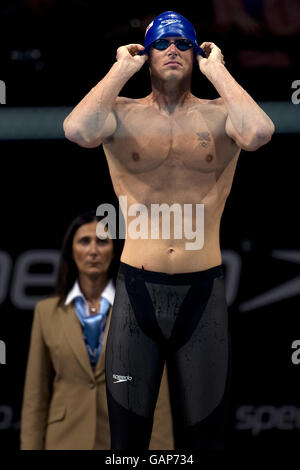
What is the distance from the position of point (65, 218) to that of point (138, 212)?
6.04 feet

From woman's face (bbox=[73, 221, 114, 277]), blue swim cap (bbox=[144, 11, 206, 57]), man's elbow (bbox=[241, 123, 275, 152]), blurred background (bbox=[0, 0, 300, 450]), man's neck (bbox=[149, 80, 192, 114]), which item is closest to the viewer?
man's elbow (bbox=[241, 123, 275, 152])

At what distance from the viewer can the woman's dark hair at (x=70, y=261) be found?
12.7 feet

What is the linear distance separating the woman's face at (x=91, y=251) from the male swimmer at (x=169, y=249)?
0.85 meters

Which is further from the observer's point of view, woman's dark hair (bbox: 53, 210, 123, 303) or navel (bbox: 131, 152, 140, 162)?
woman's dark hair (bbox: 53, 210, 123, 303)

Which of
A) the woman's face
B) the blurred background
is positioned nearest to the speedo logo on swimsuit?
the woman's face

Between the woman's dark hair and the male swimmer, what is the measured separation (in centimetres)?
98

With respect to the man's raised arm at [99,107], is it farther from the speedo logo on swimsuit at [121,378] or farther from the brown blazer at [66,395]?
the brown blazer at [66,395]

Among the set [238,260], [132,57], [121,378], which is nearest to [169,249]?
[121,378]

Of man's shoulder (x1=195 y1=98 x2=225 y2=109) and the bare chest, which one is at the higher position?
man's shoulder (x1=195 y1=98 x2=225 y2=109)

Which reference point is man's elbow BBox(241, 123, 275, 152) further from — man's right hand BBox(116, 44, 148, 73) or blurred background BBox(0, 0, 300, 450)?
blurred background BBox(0, 0, 300, 450)

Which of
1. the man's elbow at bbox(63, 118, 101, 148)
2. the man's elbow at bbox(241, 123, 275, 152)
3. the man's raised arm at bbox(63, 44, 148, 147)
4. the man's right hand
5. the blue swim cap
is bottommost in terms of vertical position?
the man's elbow at bbox(241, 123, 275, 152)

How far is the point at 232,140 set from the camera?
9.43ft

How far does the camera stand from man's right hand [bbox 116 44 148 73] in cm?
279

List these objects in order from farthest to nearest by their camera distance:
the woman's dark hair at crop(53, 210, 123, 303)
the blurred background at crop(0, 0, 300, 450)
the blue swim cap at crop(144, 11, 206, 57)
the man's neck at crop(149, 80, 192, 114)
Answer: the blurred background at crop(0, 0, 300, 450), the woman's dark hair at crop(53, 210, 123, 303), the man's neck at crop(149, 80, 192, 114), the blue swim cap at crop(144, 11, 206, 57)
